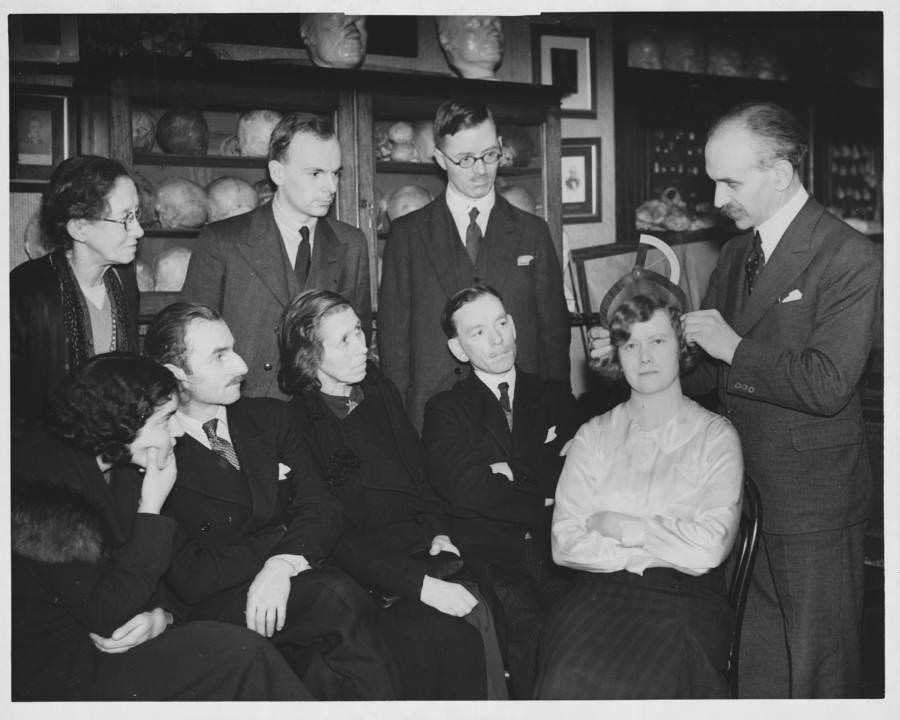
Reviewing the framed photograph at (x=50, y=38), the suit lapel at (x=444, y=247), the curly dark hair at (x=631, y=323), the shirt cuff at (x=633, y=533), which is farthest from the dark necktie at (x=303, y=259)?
the shirt cuff at (x=633, y=533)

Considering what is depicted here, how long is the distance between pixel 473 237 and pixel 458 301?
403 mm

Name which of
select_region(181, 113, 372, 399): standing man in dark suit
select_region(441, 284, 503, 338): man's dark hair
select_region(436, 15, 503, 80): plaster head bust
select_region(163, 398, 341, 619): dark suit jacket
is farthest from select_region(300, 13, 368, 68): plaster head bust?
select_region(163, 398, 341, 619): dark suit jacket

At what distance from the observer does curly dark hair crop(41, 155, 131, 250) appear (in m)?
2.73

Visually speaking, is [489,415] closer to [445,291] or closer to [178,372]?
[445,291]

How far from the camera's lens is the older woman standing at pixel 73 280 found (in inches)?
104

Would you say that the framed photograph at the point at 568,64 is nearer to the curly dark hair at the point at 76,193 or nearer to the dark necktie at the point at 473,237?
the dark necktie at the point at 473,237

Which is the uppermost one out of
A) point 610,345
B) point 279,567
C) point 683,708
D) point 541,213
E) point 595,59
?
point 595,59

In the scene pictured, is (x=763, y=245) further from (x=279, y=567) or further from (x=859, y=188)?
(x=859, y=188)

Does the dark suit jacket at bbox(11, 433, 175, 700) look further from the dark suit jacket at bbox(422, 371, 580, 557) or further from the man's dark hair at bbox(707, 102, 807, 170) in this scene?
the man's dark hair at bbox(707, 102, 807, 170)

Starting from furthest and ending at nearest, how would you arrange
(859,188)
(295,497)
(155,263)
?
(859,188)
(155,263)
(295,497)

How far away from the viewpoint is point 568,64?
4609mm

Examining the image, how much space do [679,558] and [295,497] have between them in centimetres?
110

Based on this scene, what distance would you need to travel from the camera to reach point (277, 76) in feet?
12.0

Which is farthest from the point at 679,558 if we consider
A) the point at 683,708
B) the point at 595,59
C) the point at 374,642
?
the point at 595,59
